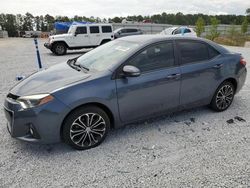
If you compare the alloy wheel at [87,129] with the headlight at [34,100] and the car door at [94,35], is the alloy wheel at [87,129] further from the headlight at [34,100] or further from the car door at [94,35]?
the car door at [94,35]

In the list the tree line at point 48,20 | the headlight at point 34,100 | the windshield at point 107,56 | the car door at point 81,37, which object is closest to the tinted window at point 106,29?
the car door at point 81,37

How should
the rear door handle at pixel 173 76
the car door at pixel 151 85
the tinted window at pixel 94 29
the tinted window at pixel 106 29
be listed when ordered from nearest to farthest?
the car door at pixel 151 85 < the rear door handle at pixel 173 76 < the tinted window at pixel 94 29 < the tinted window at pixel 106 29

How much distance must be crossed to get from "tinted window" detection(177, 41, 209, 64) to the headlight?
2265 mm

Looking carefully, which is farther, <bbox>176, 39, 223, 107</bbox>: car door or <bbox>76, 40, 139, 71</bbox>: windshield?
<bbox>176, 39, 223, 107</bbox>: car door

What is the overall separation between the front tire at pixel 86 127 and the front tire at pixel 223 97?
227 centimetres

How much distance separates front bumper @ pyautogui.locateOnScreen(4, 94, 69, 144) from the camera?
295cm

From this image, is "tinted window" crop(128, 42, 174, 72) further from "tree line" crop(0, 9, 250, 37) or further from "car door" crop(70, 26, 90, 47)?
"tree line" crop(0, 9, 250, 37)

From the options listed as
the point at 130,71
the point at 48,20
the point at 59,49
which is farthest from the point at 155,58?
the point at 48,20

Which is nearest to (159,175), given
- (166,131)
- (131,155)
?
(131,155)

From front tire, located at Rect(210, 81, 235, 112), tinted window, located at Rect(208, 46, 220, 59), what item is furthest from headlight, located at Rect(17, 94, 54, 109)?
front tire, located at Rect(210, 81, 235, 112)

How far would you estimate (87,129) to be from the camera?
3.28 metres

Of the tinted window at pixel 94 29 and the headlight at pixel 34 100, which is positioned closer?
the headlight at pixel 34 100

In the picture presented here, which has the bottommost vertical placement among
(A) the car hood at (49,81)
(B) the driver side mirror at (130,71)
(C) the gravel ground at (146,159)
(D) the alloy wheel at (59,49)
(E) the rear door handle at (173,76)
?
(C) the gravel ground at (146,159)

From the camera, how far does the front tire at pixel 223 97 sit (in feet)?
14.5
